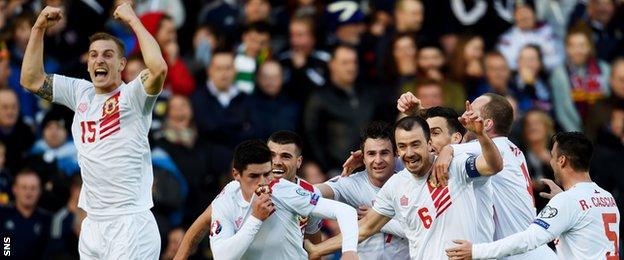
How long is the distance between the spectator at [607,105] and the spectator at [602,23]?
1.03m

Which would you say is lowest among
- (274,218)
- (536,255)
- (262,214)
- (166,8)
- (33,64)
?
(536,255)

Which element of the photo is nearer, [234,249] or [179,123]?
[234,249]

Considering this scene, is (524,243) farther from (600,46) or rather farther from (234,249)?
(600,46)

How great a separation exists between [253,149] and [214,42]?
7862 millimetres

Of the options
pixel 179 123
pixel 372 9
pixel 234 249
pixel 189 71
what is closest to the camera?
pixel 234 249

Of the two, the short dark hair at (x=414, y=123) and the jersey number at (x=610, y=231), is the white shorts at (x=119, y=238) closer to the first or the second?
the short dark hair at (x=414, y=123)

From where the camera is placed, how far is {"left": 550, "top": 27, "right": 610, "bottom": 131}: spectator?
2173cm

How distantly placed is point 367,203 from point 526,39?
8.25 metres

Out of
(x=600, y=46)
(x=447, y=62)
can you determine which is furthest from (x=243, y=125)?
(x=600, y=46)

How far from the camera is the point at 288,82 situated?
2041cm

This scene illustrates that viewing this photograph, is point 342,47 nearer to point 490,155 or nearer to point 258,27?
point 258,27

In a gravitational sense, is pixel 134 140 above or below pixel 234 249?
above

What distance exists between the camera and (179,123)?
19.1m

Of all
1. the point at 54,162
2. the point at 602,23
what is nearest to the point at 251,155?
the point at 54,162
